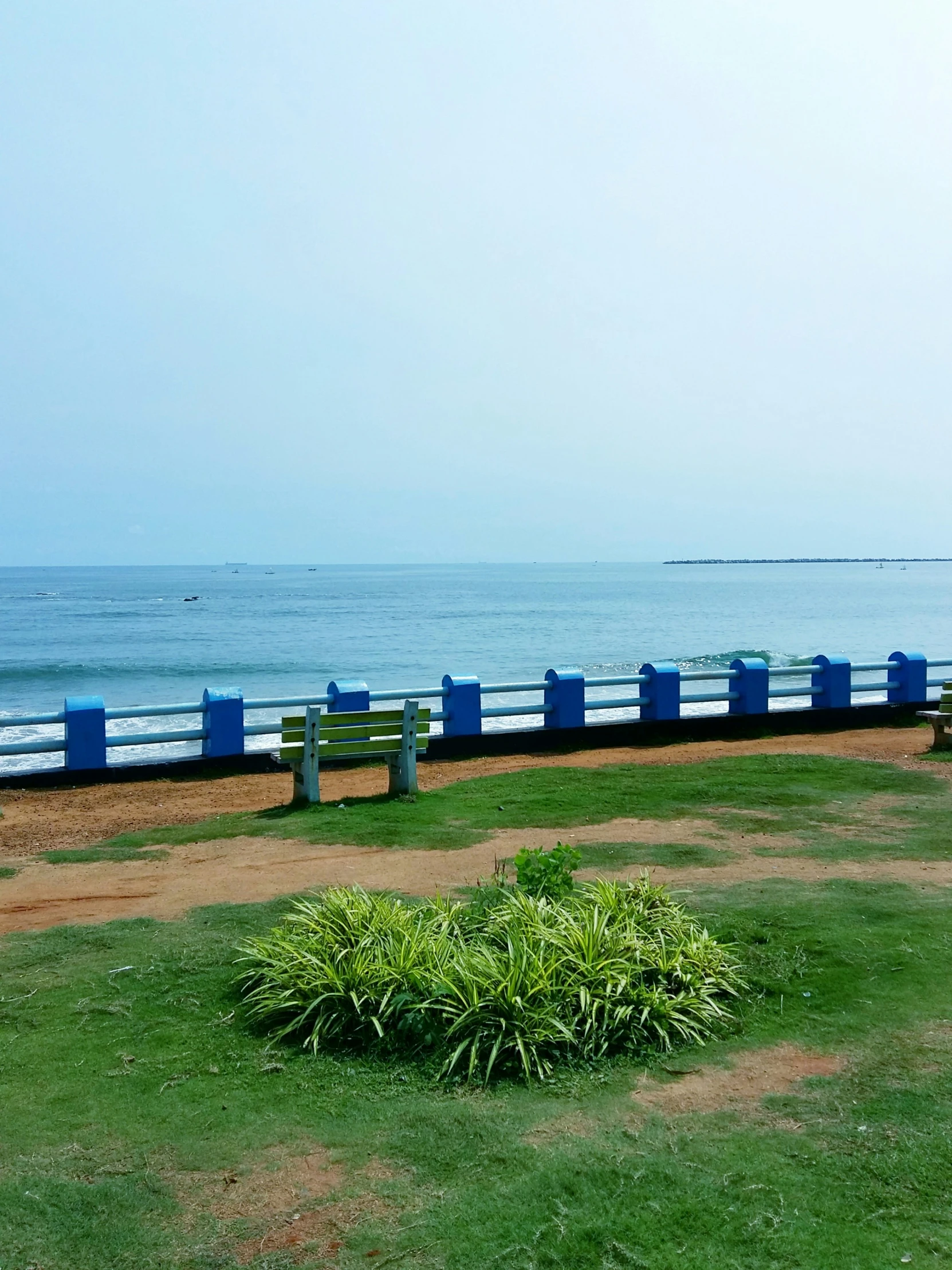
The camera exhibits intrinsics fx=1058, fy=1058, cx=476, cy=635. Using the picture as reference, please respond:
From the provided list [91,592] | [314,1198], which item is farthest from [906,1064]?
[91,592]

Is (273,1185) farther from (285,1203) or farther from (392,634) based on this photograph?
(392,634)

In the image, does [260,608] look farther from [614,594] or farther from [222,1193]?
[222,1193]

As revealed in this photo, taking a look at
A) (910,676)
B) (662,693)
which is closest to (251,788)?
(662,693)

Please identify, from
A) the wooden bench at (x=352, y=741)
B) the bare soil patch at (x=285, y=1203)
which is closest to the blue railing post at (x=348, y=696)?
the wooden bench at (x=352, y=741)

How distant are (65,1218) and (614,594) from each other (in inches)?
4661

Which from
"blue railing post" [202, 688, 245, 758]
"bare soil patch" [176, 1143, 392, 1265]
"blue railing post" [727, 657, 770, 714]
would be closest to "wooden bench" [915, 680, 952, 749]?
"blue railing post" [727, 657, 770, 714]

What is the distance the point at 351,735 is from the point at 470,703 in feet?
10.7

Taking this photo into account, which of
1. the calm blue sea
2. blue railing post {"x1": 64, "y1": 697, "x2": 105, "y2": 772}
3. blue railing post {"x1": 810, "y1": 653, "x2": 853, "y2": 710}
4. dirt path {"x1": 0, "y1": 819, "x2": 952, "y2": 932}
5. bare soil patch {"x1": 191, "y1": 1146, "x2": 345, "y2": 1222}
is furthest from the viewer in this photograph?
the calm blue sea

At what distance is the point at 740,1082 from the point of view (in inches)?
166

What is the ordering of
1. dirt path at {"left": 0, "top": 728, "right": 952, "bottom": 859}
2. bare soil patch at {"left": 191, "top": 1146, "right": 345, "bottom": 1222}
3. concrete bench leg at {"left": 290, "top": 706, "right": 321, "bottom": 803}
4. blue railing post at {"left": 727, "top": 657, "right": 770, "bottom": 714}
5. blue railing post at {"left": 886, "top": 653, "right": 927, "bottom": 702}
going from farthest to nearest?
1. blue railing post at {"left": 886, "top": 653, "right": 927, "bottom": 702}
2. blue railing post at {"left": 727, "top": 657, "right": 770, "bottom": 714}
3. concrete bench leg at {"left": 290, "top": 706, "right": 321, "bottom": 803}
4. dirt path at {"left": 0, "top": 728, "right": 952, "bottom": 859}
5. bare soil patch at {"left": 191, "top": 1146, "right": 345, "bottom": 1222}

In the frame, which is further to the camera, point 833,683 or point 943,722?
point 833,683

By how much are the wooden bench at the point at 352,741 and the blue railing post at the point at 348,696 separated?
2043 millimetres

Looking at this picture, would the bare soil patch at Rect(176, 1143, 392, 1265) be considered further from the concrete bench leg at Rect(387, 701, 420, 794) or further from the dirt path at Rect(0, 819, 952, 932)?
the concrete bench leg at Rect(387, 701, 420, 794)

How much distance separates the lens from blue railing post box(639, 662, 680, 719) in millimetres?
14031
